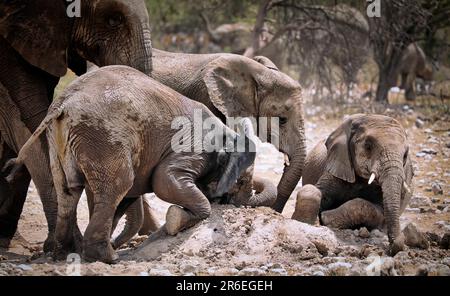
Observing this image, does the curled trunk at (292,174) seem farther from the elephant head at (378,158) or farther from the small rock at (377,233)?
the small rock at (377,233)

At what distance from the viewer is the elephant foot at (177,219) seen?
5.74 m

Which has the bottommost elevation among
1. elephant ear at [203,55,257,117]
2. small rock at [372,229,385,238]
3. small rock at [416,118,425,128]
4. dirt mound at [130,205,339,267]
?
small rock at [416,118,425,128]

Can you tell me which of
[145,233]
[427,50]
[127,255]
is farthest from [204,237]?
[427,50]

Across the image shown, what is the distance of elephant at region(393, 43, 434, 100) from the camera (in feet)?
50.1

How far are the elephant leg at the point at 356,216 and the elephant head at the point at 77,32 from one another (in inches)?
69.5

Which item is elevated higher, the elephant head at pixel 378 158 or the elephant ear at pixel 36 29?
the elephant ear at pixel 36 29

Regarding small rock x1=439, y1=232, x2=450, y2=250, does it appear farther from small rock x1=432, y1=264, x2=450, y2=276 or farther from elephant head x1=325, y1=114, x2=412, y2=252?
small rock x1=432, y1=264, x2=450, y2=276

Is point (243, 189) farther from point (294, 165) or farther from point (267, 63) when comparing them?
point (267, 63)

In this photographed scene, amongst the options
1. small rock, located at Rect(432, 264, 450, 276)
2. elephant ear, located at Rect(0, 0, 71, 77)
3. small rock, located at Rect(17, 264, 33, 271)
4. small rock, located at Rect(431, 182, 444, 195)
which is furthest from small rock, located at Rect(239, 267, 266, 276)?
small rock, located at Rect(431, 182, 444, 195)

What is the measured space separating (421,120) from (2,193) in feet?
22.3

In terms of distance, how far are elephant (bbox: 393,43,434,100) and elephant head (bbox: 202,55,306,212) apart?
8273mm

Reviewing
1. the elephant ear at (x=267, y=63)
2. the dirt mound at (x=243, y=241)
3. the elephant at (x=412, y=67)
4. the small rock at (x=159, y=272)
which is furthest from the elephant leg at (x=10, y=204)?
the elephant at (x=412, y=67)
